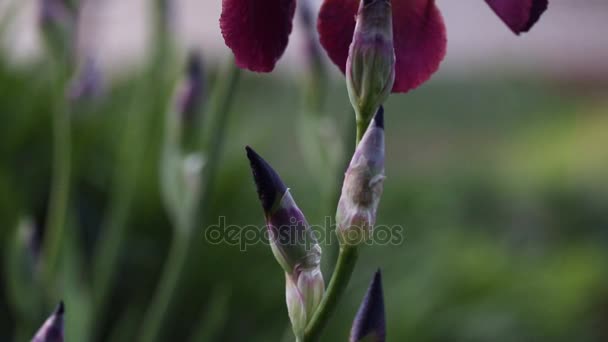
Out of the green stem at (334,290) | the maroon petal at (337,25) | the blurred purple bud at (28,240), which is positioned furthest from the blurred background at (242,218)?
the green stem at (334,290)

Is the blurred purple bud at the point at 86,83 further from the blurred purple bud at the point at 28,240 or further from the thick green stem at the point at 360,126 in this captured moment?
the thick green stem at the point at 360,126

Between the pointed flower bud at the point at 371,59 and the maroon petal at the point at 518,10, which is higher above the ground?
the maroon petal at the point at 518,10

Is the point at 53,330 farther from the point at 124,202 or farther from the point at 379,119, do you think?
the point at 124,202

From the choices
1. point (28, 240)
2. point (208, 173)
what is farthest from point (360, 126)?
point (28, 240)

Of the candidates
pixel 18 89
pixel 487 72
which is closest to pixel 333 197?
pixel 18 89

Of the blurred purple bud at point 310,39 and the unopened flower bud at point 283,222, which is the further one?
the blurred purple bud at point 310,39

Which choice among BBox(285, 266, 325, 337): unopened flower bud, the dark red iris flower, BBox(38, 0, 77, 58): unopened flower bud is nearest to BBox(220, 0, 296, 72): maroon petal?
the dark red iris flower
